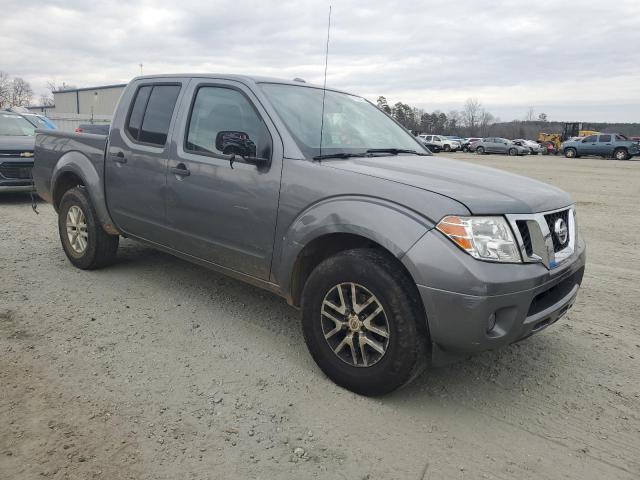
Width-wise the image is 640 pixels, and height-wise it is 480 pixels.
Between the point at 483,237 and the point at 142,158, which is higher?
the point at 142,158

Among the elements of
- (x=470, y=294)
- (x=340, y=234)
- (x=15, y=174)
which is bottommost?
(x=15, y=174)

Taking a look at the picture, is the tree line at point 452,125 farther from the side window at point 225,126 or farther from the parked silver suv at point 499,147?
the side window at point 225,126

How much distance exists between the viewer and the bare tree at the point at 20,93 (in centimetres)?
7575

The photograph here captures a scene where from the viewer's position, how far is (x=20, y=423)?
8.73ft

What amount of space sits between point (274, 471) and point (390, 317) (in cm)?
97

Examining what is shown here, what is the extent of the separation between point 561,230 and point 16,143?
940 centimetres

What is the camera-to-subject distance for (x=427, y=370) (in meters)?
3.43

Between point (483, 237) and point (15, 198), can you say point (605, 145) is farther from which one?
point (483, 237)

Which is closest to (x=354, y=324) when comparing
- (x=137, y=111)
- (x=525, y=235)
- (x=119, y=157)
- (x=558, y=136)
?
(x=525, y=235)

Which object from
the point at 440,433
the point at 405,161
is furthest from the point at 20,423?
the point at 405,161

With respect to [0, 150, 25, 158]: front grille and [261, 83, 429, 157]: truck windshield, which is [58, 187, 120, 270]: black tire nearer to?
[261, 83, 429, 157]: truck windshield

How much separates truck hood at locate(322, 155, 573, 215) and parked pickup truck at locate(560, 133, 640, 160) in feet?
119

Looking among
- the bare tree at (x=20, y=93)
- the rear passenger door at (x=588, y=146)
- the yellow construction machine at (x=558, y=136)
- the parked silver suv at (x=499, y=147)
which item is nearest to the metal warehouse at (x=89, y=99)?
the bare tree at (x=20, y=93)

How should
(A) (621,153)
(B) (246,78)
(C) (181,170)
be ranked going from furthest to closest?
1. (A) (621,153)
2. (C) (181,170)
3. (B) (246,78)
